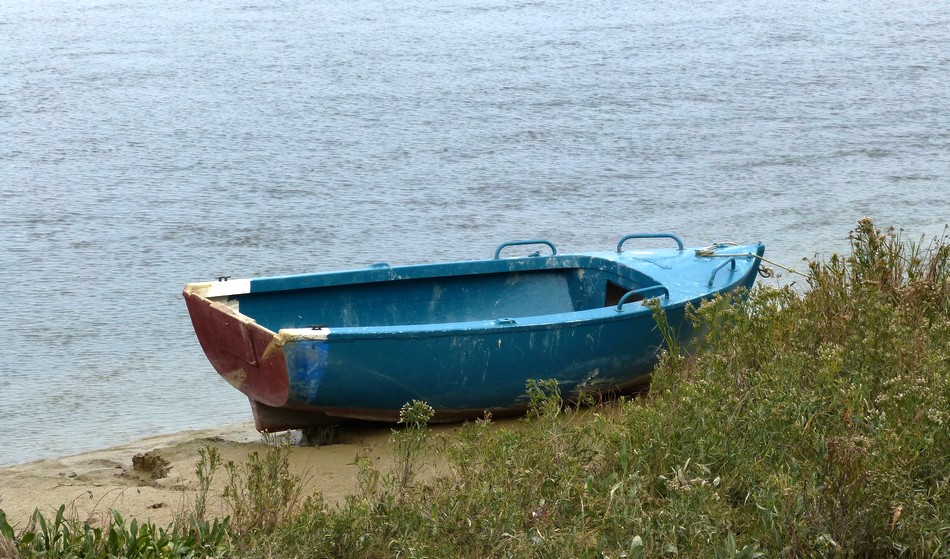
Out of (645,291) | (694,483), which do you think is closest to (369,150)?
(645,291)

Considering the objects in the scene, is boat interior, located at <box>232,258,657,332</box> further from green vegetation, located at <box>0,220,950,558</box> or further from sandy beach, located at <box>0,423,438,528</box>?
green vegetation, located at <box>0,220,950,558</box>

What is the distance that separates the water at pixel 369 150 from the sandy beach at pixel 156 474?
384mm

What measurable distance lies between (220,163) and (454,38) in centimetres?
723

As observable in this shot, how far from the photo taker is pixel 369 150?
541 inches

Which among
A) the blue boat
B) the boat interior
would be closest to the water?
the boat interior

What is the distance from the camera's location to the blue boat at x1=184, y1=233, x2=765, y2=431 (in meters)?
6.34

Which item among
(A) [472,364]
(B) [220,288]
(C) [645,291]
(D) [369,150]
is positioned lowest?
(A) [472,364]

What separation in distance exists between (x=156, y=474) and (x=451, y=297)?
2.29m

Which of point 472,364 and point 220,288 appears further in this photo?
point 220,288

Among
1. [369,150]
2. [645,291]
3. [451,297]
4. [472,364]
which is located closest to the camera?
[472,364]

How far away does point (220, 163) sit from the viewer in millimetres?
13273

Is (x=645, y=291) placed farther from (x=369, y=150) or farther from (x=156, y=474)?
(x=369, y=150)

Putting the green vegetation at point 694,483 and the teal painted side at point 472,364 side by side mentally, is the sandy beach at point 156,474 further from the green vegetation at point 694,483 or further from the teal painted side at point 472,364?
the green vegetation at point 694,483

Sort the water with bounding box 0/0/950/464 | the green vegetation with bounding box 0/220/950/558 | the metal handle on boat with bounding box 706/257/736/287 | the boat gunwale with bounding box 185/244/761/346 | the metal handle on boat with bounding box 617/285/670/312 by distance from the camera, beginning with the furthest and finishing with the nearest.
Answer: the water with bounding box 0/0/950/464
the metal handle on boat with bounding box 706/257/736/287
the metal handle on boat with bounding box 617/285/670/312
the boat gunwale with bounding box 185/244/761/346
the green vegetation with bounding box 0/220/950/558
